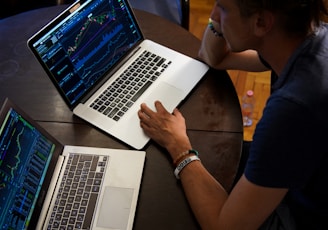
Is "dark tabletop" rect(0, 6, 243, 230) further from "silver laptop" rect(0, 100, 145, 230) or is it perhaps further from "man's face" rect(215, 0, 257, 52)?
"man's face" rect(215, 0, 257, 52)

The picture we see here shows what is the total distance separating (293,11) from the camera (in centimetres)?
94

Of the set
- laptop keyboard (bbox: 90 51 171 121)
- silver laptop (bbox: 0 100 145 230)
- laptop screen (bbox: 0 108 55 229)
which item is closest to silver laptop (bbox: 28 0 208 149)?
laptop keyboard (bbox: 90 51 171 121)

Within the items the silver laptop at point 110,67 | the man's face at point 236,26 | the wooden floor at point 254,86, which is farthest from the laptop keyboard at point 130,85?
the wooden floor at point 254,86

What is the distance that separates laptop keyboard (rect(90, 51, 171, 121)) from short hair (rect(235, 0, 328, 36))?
0.45 meters

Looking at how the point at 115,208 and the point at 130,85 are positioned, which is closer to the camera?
the point at 115,208

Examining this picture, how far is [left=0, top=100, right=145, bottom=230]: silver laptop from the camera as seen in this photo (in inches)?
38.5

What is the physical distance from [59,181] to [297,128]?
0.65 metres

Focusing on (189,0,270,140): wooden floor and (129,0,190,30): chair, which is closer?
(129,0,190,30): chair

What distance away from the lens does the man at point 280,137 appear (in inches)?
35.5

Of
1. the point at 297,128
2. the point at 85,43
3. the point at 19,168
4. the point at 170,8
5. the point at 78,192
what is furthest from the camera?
the point at 170,8

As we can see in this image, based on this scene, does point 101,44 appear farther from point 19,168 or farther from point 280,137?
point 280,137

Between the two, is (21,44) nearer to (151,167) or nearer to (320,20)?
(151,167)

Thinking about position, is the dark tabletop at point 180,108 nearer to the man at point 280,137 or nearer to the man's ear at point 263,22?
the man at point 280,137

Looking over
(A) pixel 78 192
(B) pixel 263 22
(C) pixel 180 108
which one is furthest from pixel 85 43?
(B) pixel 263 22
